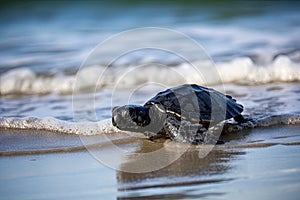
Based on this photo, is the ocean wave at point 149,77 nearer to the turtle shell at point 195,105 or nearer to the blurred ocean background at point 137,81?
the blurred ocean background at point 137,81

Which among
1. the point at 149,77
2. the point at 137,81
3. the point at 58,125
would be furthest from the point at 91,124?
the point at 149,77

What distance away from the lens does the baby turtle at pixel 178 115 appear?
456 centimetres

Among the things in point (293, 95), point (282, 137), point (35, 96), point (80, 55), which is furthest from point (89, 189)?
point (80, 55)

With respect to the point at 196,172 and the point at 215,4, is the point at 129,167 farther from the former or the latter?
the point at 215,4

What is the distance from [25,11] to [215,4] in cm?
437

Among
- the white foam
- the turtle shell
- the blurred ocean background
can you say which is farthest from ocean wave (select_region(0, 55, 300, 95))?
the turtle shell

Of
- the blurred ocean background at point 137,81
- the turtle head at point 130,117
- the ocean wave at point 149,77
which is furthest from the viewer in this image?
the ocean wave at point 149,77

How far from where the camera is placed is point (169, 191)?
3.55 metres

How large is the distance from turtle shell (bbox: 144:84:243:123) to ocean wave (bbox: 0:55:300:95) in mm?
2292

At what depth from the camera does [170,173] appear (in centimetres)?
390

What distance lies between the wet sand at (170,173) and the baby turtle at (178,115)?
0.46 feet

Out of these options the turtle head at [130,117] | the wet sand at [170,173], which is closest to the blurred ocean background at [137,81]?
the wet sand at [170,173]

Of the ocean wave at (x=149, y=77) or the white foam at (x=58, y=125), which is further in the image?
the ocean wave at (x=149, y=77)

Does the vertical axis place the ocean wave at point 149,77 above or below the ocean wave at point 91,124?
above
